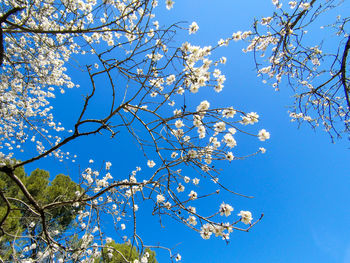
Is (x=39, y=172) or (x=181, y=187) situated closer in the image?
(x=181, y=187)

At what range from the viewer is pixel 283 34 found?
9.84ft

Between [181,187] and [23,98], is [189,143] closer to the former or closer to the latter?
[181,187]

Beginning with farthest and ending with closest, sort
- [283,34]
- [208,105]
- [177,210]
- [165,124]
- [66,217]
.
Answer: [66,217]
[283,34]
[208,105]
[165,124]
[177,210]

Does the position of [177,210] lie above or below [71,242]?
above

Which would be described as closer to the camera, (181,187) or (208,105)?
(208,105)

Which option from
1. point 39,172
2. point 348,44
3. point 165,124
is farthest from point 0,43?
point 39,172

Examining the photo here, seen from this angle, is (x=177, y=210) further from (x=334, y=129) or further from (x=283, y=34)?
(x=283, y=34)

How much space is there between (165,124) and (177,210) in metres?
0.84

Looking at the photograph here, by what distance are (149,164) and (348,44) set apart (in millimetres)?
2955

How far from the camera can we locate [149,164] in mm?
3148

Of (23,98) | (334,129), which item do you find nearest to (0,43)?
(23,98)

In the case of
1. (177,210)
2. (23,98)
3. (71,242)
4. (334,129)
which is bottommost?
(71,242)

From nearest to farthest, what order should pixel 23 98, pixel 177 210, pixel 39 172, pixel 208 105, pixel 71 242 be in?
pixel 177 210 < pixel 208 105 < pixel 71 242 < pixel 23 98 < pixel 39 172

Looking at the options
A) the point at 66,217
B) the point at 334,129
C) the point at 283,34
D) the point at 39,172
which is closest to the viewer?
the point at 334,129
